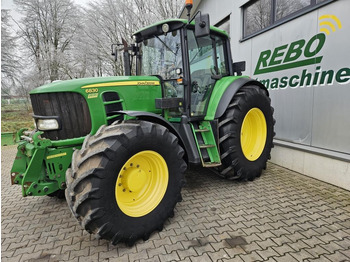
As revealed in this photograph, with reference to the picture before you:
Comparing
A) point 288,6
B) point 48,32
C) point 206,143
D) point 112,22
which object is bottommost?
point 206,143

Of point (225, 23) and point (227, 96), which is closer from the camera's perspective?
point (227, 96)

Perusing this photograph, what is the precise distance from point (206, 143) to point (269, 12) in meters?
3.49

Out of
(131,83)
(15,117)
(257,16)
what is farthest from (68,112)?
(15,117)

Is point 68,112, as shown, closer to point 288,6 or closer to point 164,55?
point 164,55

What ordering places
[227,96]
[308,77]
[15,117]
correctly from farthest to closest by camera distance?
[15,117]
[308,77]
[227,96]

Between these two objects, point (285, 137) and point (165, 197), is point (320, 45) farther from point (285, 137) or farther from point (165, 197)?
point (165, 197)

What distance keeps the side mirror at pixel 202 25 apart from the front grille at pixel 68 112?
1580mm

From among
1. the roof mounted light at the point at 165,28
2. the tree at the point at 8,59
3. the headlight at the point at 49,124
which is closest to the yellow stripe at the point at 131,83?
the headlight at the point at 49,124

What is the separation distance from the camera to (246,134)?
4121mm

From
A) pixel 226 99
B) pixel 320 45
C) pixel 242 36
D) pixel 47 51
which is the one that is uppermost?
pixel 47 51

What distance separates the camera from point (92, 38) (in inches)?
563

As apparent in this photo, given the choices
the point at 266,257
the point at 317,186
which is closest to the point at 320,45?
the point at 317,186

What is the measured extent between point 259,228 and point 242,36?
201 inches

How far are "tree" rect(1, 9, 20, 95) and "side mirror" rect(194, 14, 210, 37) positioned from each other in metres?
13.2
